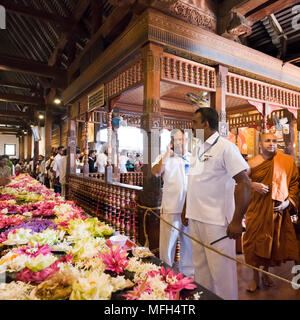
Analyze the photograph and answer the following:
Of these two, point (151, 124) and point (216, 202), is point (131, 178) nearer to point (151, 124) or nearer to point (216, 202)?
point (151, 124)

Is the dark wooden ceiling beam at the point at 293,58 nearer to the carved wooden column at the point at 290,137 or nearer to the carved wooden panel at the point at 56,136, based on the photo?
the carved wooden column at the point at 290,137

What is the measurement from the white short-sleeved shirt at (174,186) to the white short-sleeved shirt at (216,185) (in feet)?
2.24

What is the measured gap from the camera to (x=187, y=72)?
360cm

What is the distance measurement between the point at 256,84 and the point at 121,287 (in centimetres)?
480

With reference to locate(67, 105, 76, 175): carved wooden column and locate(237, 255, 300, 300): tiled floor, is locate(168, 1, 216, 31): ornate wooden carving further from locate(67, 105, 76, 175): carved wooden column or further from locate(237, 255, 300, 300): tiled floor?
locate(67, 105, 76, 175): carved wooden column

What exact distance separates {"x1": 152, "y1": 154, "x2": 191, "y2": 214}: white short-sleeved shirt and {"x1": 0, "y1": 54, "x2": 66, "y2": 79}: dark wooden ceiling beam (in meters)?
6.21

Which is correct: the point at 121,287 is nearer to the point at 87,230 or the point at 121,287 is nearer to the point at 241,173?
the point at 87,230

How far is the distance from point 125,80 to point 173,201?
93.2 inches

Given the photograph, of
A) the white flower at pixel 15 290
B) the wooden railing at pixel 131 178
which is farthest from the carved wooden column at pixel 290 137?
the white flower at pixel 15 290

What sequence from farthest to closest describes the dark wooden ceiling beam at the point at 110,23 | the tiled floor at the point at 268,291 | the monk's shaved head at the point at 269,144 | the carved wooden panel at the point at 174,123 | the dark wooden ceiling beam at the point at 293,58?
the carved wooden panel at the point at 174,123
the dark wooden ceiling beam at the point at 293,58
the dark wooden ceiling beam at the point at 110,23
the monk's shaved head at the point at 269,144
the tiled floor at the point at 268,291

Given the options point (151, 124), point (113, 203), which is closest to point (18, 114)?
point (113, 203)

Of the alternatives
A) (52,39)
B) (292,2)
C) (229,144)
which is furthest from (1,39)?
(229,144)

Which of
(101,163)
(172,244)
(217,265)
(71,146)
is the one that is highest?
(71,146)

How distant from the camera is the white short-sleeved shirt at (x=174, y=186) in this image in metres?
2.80
